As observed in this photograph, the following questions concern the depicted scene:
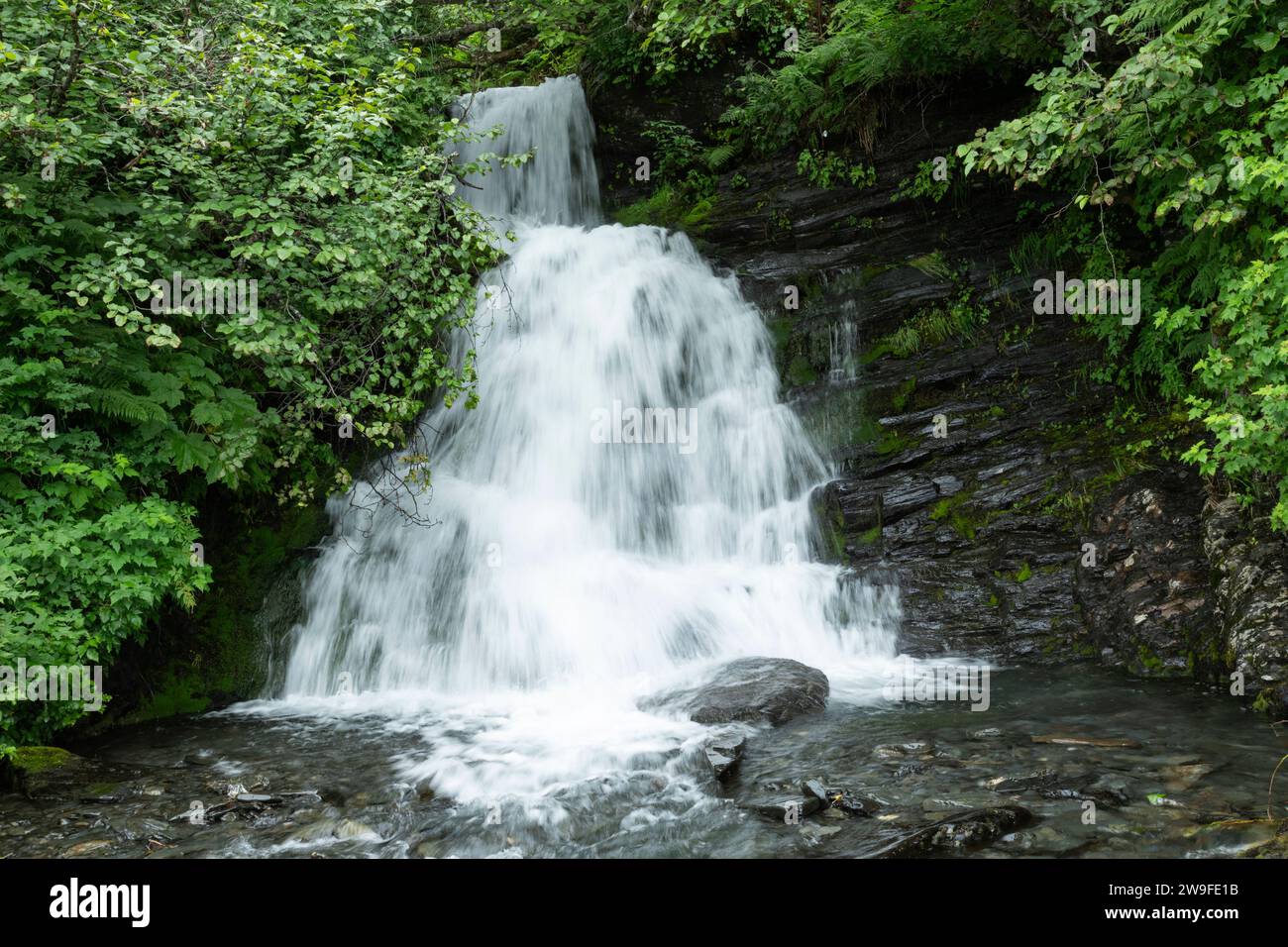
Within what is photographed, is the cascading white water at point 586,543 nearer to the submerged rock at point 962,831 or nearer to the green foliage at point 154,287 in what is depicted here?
the green foliage at point 154,287

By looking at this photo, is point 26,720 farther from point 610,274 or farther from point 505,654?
point 610,274

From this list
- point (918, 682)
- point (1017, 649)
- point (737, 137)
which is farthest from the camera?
point (737, 137)

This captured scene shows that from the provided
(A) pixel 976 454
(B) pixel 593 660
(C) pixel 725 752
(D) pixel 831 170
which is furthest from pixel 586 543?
(D) pixel 831 170

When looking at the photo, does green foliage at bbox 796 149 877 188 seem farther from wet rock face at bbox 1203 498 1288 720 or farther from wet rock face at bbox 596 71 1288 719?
wet rock face at bbox 1203 498 1288 720

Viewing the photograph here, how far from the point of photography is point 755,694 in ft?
24.2

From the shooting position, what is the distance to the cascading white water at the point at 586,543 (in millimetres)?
8250

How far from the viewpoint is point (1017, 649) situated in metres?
8.41

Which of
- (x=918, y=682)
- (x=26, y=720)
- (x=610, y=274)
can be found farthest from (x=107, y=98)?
(x=918, y=682)

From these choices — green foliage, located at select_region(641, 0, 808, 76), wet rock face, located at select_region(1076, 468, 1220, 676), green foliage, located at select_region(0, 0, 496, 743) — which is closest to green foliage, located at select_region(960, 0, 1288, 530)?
wet rock face, located at select_region(1076, 468, 1220, 676)

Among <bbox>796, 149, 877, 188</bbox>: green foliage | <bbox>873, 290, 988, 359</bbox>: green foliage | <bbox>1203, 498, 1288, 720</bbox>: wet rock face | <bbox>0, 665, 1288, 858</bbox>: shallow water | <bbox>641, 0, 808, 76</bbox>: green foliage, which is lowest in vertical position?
<bbox>0, 665, 1288, 858</bbox>: shallow water

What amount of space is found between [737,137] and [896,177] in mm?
3078

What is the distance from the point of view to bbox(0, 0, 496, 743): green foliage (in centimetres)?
668

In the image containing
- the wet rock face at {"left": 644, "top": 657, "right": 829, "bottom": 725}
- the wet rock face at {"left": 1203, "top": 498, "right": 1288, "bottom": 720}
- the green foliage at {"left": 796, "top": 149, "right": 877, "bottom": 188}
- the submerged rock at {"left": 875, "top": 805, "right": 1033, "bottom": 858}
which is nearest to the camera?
the submerged rock at {"left": 875, "top": 805, "right": 1033, "bottom": 858}

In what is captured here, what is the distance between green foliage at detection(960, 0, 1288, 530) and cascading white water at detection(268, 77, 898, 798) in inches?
144
